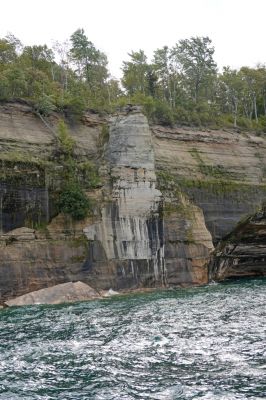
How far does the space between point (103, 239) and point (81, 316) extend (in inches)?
495

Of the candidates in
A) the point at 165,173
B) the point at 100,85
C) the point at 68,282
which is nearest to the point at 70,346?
the point at 68,282

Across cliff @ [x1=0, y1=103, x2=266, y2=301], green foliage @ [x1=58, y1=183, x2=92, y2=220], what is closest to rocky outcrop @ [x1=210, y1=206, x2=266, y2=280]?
cliff @ [x1=0, y1=103, x2=266, y2=301]

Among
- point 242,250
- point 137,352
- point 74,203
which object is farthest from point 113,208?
point 137,352

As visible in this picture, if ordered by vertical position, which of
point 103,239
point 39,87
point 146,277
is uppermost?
point 39,87

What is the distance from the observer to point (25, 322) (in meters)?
22.8

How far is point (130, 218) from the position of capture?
124 feet

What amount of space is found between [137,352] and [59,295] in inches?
636

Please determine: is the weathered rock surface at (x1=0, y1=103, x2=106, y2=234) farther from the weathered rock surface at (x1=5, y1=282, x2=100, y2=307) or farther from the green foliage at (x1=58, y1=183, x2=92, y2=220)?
the weathered rock surface at (x1=5, y1=282, x2=100, y2=307)

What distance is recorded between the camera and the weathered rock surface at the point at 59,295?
1216 inches

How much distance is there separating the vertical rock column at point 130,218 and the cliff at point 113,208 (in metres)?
0.08

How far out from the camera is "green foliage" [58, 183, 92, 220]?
3566cm

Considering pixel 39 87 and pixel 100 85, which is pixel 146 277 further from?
pixel 100 85

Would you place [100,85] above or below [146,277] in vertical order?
above

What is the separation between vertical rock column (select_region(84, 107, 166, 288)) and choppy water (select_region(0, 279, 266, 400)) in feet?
31.9
